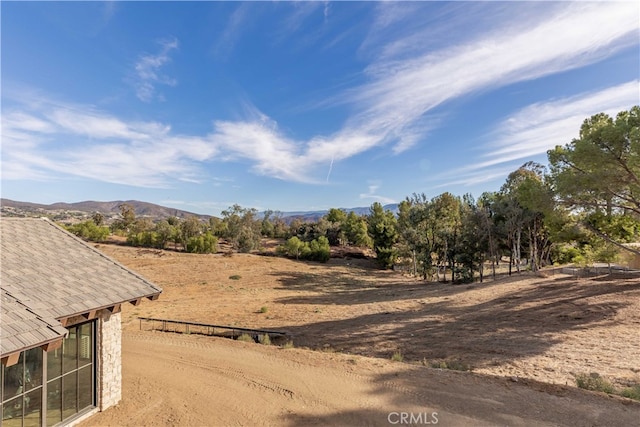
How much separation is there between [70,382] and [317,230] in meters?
58.3

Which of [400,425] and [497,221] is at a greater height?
[497,221]

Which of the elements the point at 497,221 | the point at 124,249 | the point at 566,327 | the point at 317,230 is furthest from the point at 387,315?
the point at 317,230

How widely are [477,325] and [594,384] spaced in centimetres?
825

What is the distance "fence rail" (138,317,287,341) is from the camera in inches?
630

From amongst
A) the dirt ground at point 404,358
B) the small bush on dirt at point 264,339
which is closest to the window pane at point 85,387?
the dirt ground at point 404,358

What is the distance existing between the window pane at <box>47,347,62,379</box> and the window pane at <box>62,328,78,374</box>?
0.10 meters

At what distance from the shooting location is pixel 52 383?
23.2 feet

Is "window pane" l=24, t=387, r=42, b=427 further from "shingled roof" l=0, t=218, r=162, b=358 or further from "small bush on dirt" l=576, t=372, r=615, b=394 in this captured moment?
"small bush on dirt" l=576, t=372, r=615, b=394

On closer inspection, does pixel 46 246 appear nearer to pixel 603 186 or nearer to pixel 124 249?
pixel 603 186

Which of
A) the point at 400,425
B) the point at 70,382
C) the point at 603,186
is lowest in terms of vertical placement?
the point at 400,425

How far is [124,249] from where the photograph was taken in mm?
44812

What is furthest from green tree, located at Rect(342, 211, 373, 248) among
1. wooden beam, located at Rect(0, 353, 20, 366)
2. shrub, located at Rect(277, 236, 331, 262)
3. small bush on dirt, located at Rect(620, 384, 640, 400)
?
wooden beam, located at Rect(0, 353, 20, 366)

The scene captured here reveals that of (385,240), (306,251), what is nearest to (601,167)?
(385,240)

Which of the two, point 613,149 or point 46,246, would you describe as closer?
point 46,246
